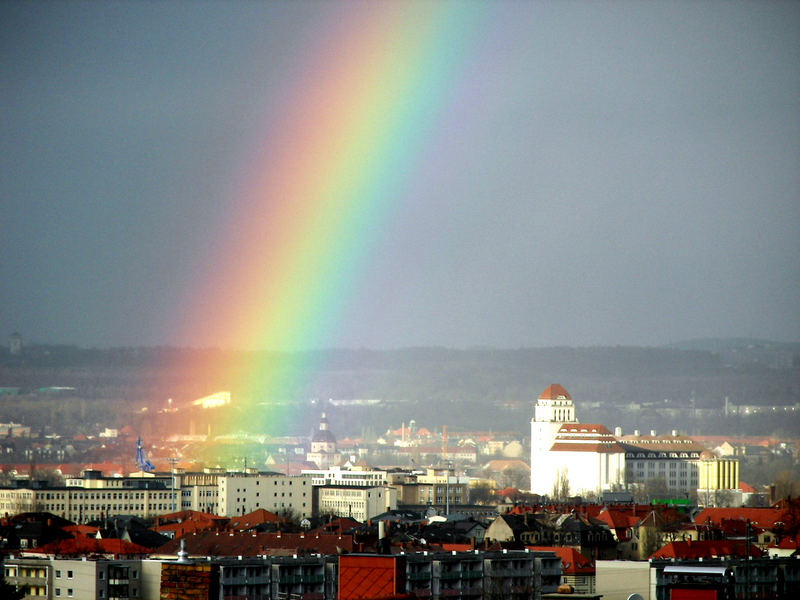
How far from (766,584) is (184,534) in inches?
981

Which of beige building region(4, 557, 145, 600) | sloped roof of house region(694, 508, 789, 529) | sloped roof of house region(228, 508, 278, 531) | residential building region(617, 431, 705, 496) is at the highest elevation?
residential building region(617, 431, 705, 496)

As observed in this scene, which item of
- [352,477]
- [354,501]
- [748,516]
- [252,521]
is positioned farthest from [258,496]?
[352,477]

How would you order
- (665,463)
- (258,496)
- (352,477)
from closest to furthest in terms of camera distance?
(258,496)
(352,477)
(665,463)

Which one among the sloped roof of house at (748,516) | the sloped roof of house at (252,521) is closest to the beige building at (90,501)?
the sloped roof of house at (252,521)

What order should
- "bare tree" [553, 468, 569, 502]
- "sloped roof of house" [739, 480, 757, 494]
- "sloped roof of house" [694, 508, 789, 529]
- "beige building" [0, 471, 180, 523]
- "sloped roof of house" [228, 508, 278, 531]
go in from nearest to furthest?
"sloped roof of house" [228, 508, 278, 531]
"sloped roof of house" [694, 508, 789, 529]
"beige building" [0, 471, 180, 523]
"bare tree" [553, 468, 569, 502]
"sloped roof of house" [739, 480, 757, 494]

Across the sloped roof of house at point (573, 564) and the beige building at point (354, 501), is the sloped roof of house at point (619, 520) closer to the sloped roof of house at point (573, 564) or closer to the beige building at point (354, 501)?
the sloped roof of house at point (573, 564)

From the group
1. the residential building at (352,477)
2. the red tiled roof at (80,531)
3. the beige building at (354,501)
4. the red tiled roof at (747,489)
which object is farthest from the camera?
the red tiled roof at (747,489)

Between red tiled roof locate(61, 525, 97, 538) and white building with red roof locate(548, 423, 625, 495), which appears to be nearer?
red tiled roof locate(61, 525, 97, 538)

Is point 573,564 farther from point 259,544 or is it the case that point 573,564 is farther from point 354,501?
point 354,501

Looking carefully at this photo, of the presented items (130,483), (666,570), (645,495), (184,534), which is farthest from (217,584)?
(645,495)

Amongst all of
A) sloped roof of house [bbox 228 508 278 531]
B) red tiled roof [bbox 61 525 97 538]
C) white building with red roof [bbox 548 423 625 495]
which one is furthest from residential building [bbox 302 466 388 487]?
red tiled roof [bbox 61 525 97 538]

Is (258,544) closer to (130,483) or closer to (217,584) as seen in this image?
(217,584)

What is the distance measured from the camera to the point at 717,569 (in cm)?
4572

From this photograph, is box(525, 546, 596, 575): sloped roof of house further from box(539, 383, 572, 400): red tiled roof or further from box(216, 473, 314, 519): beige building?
box(539, 383, 572, 400): red tiled roof
